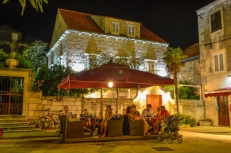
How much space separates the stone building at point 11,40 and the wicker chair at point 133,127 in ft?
101

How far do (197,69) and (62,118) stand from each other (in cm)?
1467

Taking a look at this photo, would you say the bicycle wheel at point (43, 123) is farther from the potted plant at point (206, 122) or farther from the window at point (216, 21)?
the window at point (216, 21)

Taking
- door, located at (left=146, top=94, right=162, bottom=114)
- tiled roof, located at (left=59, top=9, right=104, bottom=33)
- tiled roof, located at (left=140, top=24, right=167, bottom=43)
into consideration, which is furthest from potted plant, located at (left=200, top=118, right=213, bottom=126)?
tiled roof, located at (left=59, top=9, right=104, bottom=33)

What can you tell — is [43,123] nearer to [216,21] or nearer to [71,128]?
[71,128]

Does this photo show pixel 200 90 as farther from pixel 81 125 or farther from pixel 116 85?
pixel 81 125

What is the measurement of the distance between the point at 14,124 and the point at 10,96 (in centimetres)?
184

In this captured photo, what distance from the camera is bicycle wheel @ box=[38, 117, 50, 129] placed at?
45.0 ft

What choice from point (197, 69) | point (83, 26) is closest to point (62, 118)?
point (83, 26)

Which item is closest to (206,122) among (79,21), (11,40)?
(79,21)

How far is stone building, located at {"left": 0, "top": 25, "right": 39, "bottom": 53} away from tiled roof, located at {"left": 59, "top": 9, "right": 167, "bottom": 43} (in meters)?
17.1

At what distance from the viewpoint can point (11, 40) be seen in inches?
1452

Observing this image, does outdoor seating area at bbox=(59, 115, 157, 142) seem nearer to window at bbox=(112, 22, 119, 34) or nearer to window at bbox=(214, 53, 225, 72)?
window at bbox=(214, 53, 225, 72)

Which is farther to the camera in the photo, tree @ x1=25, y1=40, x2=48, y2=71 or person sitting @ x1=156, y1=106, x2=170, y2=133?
tree @ x1=25, y1=40, x2=48, y2=71

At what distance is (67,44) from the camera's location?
2006cm
